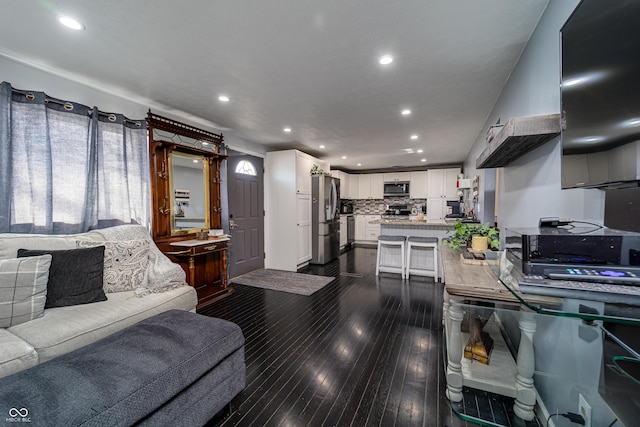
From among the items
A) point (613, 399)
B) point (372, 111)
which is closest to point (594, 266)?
point (613, 399)

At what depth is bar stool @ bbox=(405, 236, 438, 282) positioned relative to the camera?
3.95m

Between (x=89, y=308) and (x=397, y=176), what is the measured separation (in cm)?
724

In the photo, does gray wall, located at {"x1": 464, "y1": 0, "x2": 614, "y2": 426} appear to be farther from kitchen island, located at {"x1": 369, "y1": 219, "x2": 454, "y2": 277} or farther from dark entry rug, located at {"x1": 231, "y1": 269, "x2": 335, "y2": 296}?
dark entry rug, located at {"x1": 231, "y1": 269, "x2": 335, "y2": 296}

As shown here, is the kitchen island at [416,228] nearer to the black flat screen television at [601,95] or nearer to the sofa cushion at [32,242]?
the black flat screen television at [601,95]

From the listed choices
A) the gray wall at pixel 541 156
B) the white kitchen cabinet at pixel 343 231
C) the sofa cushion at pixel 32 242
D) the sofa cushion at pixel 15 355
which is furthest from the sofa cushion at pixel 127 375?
the white kitchen cabinet at pixel 343 231

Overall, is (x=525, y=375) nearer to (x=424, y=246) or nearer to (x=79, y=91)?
(x=424, y=246)

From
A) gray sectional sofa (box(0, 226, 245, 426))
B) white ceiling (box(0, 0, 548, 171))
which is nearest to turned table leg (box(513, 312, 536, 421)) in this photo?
gray sectional sofa (box(0, 226, 245, 426))

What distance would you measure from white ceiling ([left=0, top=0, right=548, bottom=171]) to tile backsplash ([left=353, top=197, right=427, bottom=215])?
4.38 meters

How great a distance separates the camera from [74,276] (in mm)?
1835

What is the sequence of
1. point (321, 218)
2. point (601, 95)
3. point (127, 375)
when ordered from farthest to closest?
point (321, 218), point (127, 375), point (601, 95)

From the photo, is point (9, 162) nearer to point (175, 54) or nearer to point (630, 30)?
point (175, 54)

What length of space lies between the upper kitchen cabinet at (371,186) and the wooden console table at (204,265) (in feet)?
17.1

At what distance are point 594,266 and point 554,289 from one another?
17cm

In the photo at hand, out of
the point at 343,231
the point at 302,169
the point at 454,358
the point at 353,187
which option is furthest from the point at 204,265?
the point at 353,187
